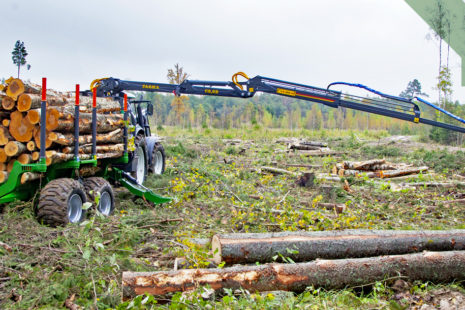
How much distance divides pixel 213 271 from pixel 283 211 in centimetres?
328

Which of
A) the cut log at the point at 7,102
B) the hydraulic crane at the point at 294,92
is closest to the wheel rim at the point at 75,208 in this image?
the cut log at the point at 7,102

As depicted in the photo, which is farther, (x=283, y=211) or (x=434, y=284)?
(x=283, y=211)

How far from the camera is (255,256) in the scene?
14.8 feet

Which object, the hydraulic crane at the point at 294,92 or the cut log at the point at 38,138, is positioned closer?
the cut log at the point at 38,138

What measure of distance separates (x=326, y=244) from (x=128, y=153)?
17.4 ft

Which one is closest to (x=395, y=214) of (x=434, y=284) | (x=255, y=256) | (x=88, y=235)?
(x=434, y=284)

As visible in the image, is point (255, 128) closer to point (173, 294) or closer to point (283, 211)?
point (283, 211)

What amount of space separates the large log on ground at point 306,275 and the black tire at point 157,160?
23.3ft

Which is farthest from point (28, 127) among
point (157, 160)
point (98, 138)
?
point (157, 160)

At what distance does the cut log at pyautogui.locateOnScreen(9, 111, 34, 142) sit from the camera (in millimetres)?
5980

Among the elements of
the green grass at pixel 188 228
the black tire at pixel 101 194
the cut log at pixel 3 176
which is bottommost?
the green grass at pixel 188 228

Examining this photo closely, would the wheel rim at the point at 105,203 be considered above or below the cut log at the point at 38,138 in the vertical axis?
below

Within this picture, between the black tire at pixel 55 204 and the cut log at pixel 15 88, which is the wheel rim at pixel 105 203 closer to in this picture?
the black tire at pixel 55 204

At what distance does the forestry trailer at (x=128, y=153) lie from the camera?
574 centimetres
